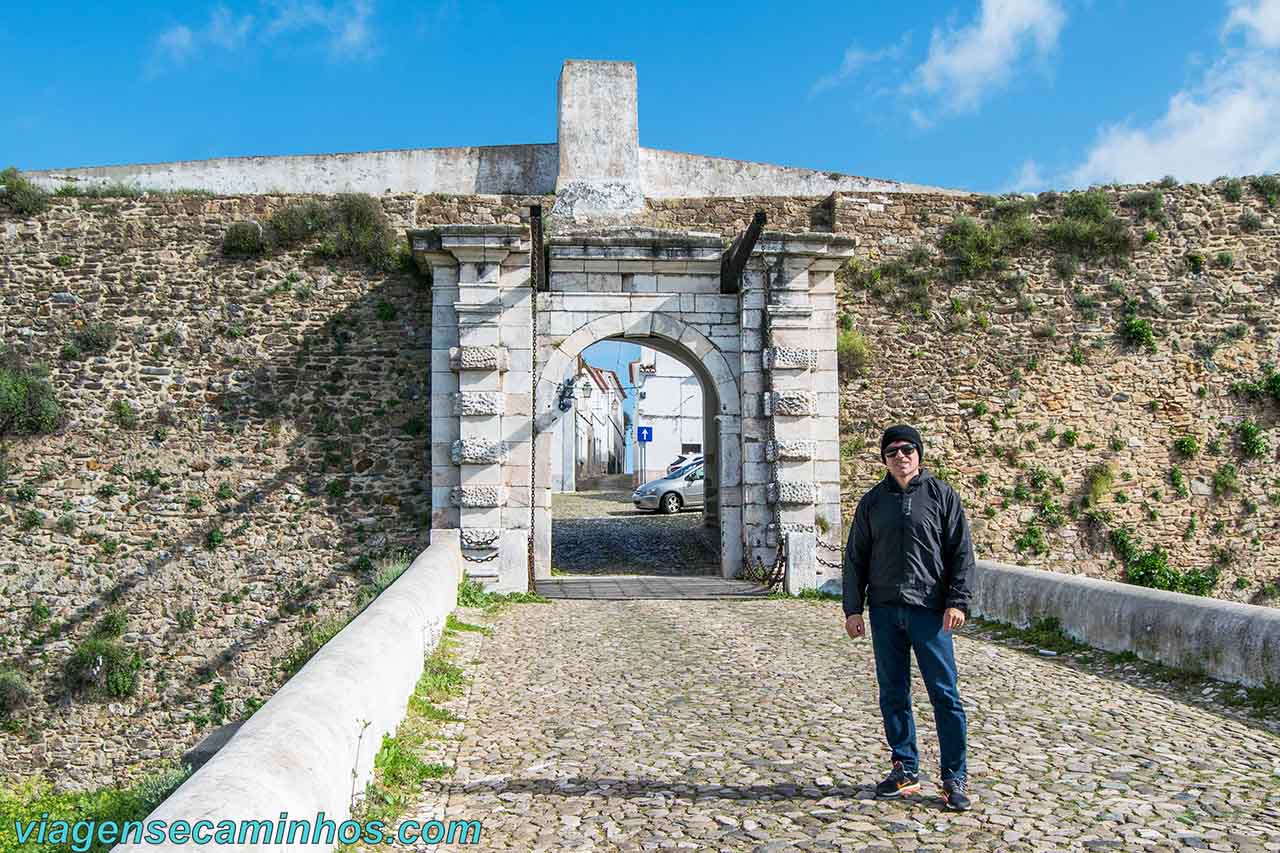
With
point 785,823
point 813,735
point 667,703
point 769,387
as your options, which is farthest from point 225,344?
point 785,823

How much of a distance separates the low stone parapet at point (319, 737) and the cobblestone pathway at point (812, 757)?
403 millimetres

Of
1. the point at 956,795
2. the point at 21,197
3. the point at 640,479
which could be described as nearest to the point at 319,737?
the point at 956,795

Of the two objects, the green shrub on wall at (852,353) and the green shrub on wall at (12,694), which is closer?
the green shrub on wall at (12,694)

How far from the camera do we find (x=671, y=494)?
20.7 meters

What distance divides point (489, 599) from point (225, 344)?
4.74m

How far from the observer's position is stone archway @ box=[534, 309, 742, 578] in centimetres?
1145

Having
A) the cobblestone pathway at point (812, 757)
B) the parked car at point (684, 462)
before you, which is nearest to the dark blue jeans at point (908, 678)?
→ the cobblestone pathway at point (812, 757)

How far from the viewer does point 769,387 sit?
11.4 meters

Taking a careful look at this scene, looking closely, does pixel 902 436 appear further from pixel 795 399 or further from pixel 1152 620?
pixel 795 399

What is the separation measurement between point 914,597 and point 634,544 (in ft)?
38.0

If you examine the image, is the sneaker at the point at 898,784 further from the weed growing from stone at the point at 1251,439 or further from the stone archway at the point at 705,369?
the weed growing from stone at the point at 1251,439

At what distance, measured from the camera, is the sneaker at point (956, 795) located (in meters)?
3.68

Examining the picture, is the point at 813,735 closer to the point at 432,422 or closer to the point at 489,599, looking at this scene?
the point at 489,599

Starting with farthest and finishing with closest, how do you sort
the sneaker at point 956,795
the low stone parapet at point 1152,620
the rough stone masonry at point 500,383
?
the rough stone masonry at point 500,383 → the low stone parapet at point 1152,620 → the sneaker at point 956,795
